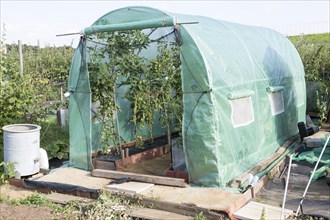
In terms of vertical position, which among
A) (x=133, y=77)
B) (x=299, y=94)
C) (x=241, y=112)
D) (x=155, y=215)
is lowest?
(x=155, y=215)

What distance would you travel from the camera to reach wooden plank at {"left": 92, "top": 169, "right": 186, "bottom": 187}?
5.78 m

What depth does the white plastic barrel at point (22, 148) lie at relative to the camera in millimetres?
6395

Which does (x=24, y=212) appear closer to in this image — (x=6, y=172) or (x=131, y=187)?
(x=131, y=187)

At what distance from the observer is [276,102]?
830 centimetres

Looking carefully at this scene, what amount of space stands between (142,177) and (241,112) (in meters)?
1.90

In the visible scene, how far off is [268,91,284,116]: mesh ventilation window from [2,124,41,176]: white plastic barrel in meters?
4.46

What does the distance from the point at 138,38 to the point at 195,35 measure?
1.34 metres

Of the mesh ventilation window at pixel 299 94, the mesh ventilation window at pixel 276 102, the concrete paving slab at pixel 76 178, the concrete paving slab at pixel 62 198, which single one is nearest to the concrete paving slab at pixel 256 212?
the concrete paving slab at pixel 62 198

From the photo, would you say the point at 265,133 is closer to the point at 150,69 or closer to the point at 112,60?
the point at 150,69

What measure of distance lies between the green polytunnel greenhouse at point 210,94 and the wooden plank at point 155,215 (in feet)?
3.15

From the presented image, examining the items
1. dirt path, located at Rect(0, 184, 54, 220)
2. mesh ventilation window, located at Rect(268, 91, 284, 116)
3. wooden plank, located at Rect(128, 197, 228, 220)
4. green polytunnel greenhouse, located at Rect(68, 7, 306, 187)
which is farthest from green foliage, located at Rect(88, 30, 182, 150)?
dirt path, located at Rect(0, 184, 54, 220)

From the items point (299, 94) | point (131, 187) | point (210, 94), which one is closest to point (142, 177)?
point (131, 187)

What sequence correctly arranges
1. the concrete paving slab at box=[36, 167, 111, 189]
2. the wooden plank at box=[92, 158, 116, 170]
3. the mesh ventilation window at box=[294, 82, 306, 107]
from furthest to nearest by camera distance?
1. the mesh ventilation window at box=[294, 82, 306, 107]
2. the wooden plank at box=[92, 158, 116, 170]
3. the concrete paving slab at box=[36, 167, 111, 189]

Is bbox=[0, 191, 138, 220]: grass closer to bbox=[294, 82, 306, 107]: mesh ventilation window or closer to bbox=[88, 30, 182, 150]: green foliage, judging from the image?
bbox=[88, 30, 182, 150]: green foliage
